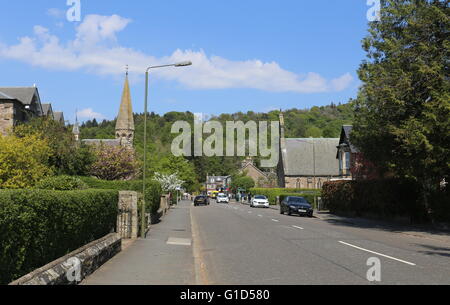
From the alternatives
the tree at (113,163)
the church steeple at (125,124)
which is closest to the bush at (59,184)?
the tree at (113,163)

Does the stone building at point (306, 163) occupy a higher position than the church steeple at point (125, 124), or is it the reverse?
the church steeple at point (125, 124)

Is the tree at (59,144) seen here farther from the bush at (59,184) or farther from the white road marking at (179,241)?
the white road marking at (179,241)

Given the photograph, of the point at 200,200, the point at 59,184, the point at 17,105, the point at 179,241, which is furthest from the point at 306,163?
the point at 59,184

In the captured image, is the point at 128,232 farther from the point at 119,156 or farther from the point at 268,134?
the point at 268,134

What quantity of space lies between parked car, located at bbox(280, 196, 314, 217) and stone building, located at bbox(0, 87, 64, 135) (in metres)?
20.2

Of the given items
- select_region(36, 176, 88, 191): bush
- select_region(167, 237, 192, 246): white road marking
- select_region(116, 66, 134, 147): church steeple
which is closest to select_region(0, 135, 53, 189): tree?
select_region(36, 176, 88, 191): bush

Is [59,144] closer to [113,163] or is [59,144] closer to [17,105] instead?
[113,163]

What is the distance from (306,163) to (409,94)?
56629 mm

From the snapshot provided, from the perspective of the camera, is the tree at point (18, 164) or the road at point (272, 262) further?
the tree at point (18, 164)

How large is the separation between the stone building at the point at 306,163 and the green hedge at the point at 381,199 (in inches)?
1526

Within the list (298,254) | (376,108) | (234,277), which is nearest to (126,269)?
(234,277)

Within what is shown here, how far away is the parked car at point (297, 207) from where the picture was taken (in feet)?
120
